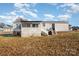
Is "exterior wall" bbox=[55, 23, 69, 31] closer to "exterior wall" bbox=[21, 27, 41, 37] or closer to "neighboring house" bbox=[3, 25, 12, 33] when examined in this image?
"exterior wall" bbox=[21, 27, 41, 37]

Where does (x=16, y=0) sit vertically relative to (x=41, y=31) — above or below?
above

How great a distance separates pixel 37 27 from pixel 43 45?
0.88 ft

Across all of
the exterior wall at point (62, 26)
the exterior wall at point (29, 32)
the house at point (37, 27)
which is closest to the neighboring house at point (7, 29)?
the house at point (37, 27)

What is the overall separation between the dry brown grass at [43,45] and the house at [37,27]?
0.07m

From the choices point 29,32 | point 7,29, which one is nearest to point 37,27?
→ point 29,32

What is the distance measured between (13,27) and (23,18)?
0.62 ft

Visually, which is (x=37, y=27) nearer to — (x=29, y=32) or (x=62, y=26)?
(x=29, y=32)

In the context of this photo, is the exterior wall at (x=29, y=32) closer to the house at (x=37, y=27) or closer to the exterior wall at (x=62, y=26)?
the house at (x=37, y=27)

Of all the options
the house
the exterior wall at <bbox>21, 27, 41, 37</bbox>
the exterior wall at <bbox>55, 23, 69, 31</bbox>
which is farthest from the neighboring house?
the exterior wall at <bbox>55, 23, 69, 31</bbox>

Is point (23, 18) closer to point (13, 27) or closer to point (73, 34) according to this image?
point (13, 27)

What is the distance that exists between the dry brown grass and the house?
0.07 metres

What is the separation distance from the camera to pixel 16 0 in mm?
6949

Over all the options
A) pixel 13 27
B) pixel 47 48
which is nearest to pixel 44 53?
pixel 47 48

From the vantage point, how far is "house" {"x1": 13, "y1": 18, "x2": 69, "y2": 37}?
6938mm
